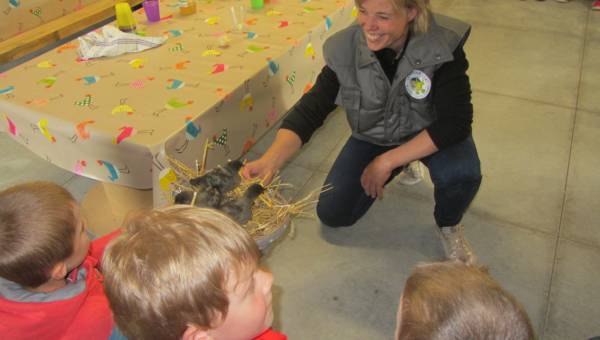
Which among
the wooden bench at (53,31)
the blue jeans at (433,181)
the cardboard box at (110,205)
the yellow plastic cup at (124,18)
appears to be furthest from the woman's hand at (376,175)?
the wooden bench at (53,31)

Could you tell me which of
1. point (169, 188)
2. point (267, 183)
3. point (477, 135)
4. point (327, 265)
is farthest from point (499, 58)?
point (169, 188)

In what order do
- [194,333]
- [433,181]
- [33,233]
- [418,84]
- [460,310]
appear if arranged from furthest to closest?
[433,181]
[418,84]
[33,233]
[194,333]
[460,310]

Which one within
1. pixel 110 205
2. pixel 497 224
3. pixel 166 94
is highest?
pixel 166 94

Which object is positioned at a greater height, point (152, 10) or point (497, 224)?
point (152, 10)

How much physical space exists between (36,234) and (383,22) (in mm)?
1254

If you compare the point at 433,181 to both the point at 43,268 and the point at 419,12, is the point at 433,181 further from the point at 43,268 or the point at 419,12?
the point at 43,268

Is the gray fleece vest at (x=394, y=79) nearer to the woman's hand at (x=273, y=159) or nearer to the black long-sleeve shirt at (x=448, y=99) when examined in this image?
the black long-sleeve shirt at (x=448, y=99)

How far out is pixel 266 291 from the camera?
1.04 m

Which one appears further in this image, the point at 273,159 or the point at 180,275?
the point at 273,159

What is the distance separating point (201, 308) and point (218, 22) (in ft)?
5.45

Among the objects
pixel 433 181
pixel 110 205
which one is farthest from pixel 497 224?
pixel 110 205

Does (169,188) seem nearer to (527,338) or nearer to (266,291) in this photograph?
(266,291)

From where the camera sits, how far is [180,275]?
0.88 metres

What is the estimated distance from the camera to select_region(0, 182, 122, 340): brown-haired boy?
3.71 ft
